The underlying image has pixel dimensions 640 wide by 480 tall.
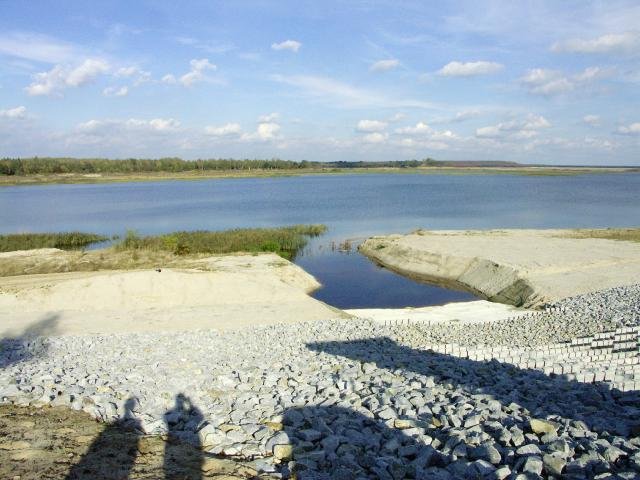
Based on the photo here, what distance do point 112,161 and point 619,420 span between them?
182631 mm

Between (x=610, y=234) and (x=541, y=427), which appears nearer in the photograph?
(x=541, y=427)

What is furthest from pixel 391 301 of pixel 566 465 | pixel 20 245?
pixel 20 245

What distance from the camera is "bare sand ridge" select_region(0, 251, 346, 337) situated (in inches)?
734

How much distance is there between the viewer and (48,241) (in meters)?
40.7

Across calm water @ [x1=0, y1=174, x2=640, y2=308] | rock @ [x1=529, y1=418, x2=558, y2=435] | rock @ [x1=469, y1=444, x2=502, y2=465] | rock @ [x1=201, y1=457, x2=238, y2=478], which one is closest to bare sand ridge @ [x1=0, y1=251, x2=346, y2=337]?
calm water @ [x1=0, y1=174, x2=640, y2=308]

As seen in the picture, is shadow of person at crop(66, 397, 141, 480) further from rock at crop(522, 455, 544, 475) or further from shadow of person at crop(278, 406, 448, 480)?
rock at crop(522, 455, 544, 475)

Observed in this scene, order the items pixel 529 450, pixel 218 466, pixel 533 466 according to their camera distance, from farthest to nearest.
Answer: pixel 218 466, pixel 529 450, pixel 533 466

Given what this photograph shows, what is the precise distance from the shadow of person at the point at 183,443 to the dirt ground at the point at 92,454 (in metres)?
0.01

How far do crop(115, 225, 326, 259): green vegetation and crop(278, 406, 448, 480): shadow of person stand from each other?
28679 millimetres

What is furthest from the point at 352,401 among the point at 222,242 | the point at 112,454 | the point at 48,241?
the point at 48,241

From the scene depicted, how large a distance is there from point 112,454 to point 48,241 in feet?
128

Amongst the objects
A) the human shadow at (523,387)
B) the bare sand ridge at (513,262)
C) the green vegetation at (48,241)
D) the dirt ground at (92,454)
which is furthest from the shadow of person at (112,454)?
the green vegetation at (48,241)

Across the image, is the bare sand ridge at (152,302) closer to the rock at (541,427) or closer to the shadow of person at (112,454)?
the shadow of person at (112,454)

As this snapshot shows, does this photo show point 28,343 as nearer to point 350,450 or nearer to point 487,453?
point 350,450
